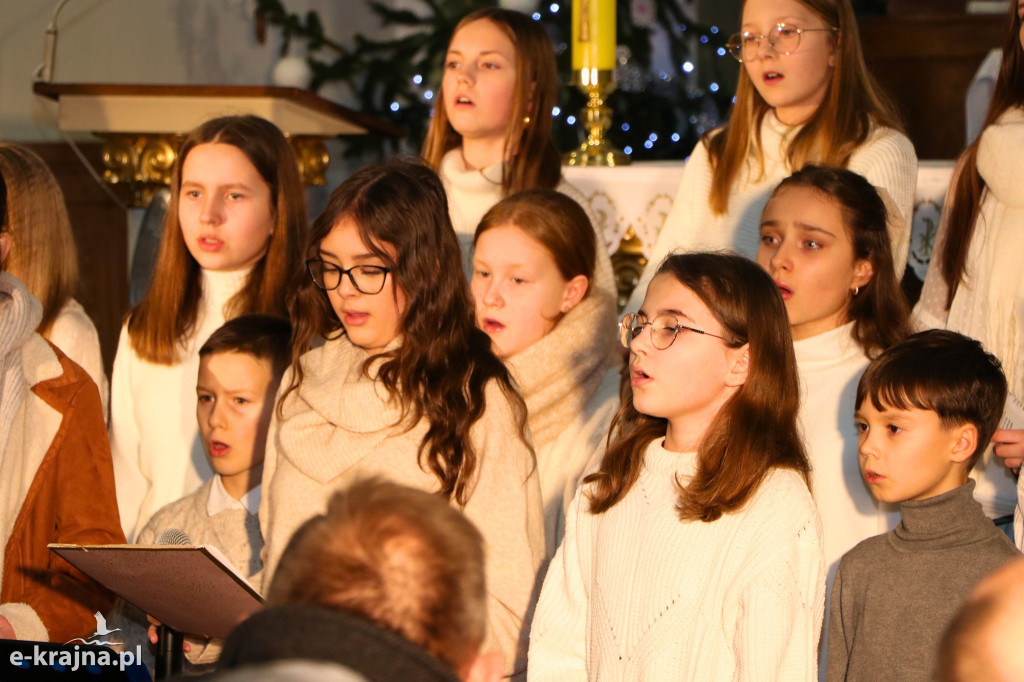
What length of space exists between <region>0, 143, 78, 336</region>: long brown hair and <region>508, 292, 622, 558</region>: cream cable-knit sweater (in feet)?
4.21

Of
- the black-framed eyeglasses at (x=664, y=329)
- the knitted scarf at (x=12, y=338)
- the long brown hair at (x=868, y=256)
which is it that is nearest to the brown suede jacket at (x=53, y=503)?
the knitted scarf at (x=12, y=338)

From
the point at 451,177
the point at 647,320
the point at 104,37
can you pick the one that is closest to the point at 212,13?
the point at 104,37

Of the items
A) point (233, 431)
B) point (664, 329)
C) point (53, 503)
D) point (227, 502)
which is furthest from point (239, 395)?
point (664, 329)

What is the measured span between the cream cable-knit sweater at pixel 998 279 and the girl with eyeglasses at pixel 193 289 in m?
1.76

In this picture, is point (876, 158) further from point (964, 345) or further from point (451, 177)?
point (451, 177)

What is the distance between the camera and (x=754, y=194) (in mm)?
3594

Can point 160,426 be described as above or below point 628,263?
below

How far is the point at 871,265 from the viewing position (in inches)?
121

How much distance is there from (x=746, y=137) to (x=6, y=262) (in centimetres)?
208

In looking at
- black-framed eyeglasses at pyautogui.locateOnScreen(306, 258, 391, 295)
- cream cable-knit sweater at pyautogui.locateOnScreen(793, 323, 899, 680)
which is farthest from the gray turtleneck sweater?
black-framed eyeglasses at pyautogui.locateOnScreen(306, 258, 391, 295)

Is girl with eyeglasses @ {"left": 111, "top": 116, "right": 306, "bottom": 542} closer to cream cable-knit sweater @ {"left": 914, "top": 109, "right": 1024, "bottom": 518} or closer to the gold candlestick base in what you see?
the gold candlestick base

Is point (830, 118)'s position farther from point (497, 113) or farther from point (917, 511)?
point (917, 511)

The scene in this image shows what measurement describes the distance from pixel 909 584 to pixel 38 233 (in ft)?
7.93

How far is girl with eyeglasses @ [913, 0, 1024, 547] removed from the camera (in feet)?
10.1
